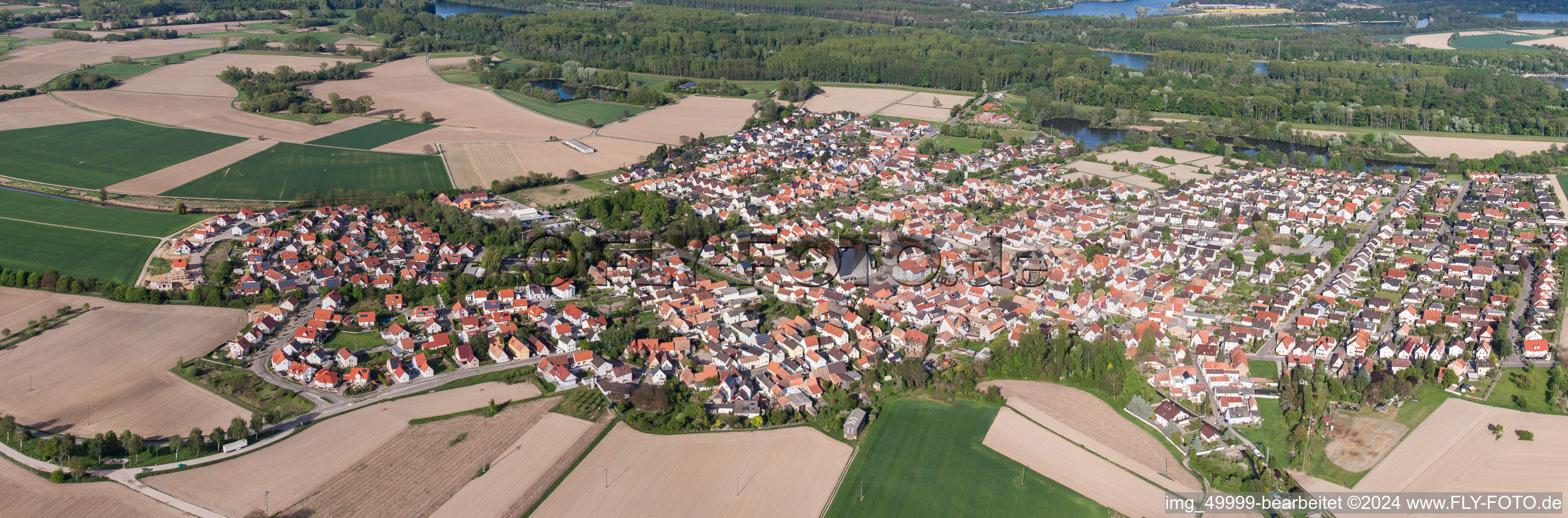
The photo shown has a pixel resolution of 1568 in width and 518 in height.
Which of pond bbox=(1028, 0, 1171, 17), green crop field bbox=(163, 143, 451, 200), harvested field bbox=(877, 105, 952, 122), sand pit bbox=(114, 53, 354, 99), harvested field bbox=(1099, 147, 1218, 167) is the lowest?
harvested field bbox=(1099, 147, 1218, 167)

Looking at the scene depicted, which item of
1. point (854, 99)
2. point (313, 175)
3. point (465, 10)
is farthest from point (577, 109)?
point (465, 10)

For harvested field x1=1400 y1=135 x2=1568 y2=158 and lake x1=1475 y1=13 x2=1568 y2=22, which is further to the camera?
lake x1=1475 y1=13 x2=1568 y2=22

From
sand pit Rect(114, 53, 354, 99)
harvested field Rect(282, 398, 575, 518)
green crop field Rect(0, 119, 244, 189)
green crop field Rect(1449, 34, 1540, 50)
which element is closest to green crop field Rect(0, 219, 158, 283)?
green crop field Rect(0, 119, 244, 189)

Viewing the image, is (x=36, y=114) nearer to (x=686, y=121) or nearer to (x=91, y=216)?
(x=91, y=216)

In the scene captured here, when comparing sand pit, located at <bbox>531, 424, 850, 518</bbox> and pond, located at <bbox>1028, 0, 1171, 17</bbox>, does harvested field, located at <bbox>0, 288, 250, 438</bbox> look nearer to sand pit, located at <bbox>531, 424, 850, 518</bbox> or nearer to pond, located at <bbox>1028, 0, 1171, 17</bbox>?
sand pit, located at <bbox>531, 424, 850, 518</bbox>

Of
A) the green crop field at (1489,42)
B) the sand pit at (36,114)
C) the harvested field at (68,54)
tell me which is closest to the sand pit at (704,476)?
the sand pit at (36,114)

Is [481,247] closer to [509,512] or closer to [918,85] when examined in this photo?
[509,512]

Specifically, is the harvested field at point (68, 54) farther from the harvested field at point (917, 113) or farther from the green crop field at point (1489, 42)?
the green crop field at point (1489, 42)

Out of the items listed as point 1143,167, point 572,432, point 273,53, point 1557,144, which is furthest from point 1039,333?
point 273,53
